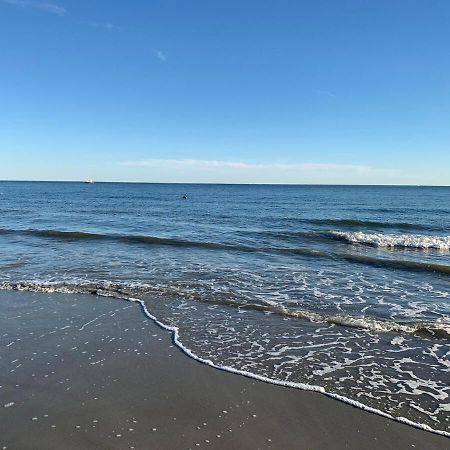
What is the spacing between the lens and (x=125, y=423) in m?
4.95

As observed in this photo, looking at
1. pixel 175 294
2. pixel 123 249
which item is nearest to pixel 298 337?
pixel 175 294

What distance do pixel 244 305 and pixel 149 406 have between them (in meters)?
5.34

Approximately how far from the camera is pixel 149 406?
5.39 metres

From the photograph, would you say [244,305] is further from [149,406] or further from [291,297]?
[149,406]

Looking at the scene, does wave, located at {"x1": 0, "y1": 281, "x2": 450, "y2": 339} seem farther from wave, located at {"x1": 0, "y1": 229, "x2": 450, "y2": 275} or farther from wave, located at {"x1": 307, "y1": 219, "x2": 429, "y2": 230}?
wave, located at {"x1": 307, "y1": 219, "x2": 429, "y2": 230}

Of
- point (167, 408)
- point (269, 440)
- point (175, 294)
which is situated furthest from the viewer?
point (175, 294)

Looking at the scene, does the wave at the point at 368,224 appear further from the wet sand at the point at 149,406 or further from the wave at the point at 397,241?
the wet sand at the point at 149,406

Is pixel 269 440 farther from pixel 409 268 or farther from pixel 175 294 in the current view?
pixel 409 268

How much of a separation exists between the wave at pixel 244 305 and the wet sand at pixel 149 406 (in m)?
3.19

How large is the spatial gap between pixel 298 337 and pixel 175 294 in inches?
172

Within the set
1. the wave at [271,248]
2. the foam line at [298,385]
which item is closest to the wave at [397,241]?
the wave at [271,248]

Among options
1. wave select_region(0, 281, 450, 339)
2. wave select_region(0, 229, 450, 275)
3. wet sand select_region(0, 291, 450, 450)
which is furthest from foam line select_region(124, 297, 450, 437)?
wave select_region(0, 229, 450, 275)

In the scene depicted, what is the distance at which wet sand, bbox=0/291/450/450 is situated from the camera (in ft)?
15.3

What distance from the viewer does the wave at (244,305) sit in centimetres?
883
